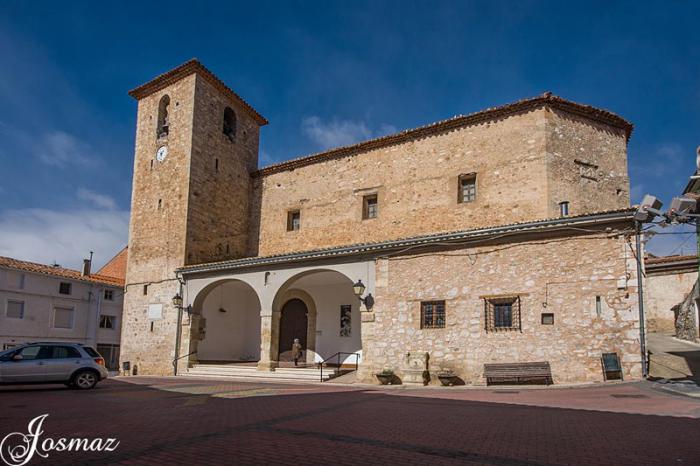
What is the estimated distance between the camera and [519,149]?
17.1m

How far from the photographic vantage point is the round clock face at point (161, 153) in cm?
2206

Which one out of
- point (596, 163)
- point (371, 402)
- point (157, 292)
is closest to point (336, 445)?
point (371, 402)

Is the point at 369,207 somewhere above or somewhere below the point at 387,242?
above

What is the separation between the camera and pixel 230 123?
78.0 ft

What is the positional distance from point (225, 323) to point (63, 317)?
13025 mm

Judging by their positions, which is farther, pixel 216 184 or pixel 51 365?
pixel 216 184

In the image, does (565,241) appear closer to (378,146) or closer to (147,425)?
(378,146)

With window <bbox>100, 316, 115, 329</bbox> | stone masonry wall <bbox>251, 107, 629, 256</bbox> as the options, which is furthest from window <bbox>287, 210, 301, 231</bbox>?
window <bbox>100, 316, 115, 329</bbox>

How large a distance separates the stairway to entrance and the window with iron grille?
5301mm

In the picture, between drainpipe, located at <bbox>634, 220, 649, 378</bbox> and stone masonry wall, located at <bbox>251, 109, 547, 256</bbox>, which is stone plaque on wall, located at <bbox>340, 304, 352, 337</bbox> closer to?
stone masonry wall, located at <bbox>251, 109, 547, 256</bbox>

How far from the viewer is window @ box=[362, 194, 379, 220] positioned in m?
19.9

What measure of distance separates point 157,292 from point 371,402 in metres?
13.3

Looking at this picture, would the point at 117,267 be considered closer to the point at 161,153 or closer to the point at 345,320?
the point at 161,153

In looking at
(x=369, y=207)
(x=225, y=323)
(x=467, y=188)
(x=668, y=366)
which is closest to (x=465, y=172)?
(x=467, y=188)
